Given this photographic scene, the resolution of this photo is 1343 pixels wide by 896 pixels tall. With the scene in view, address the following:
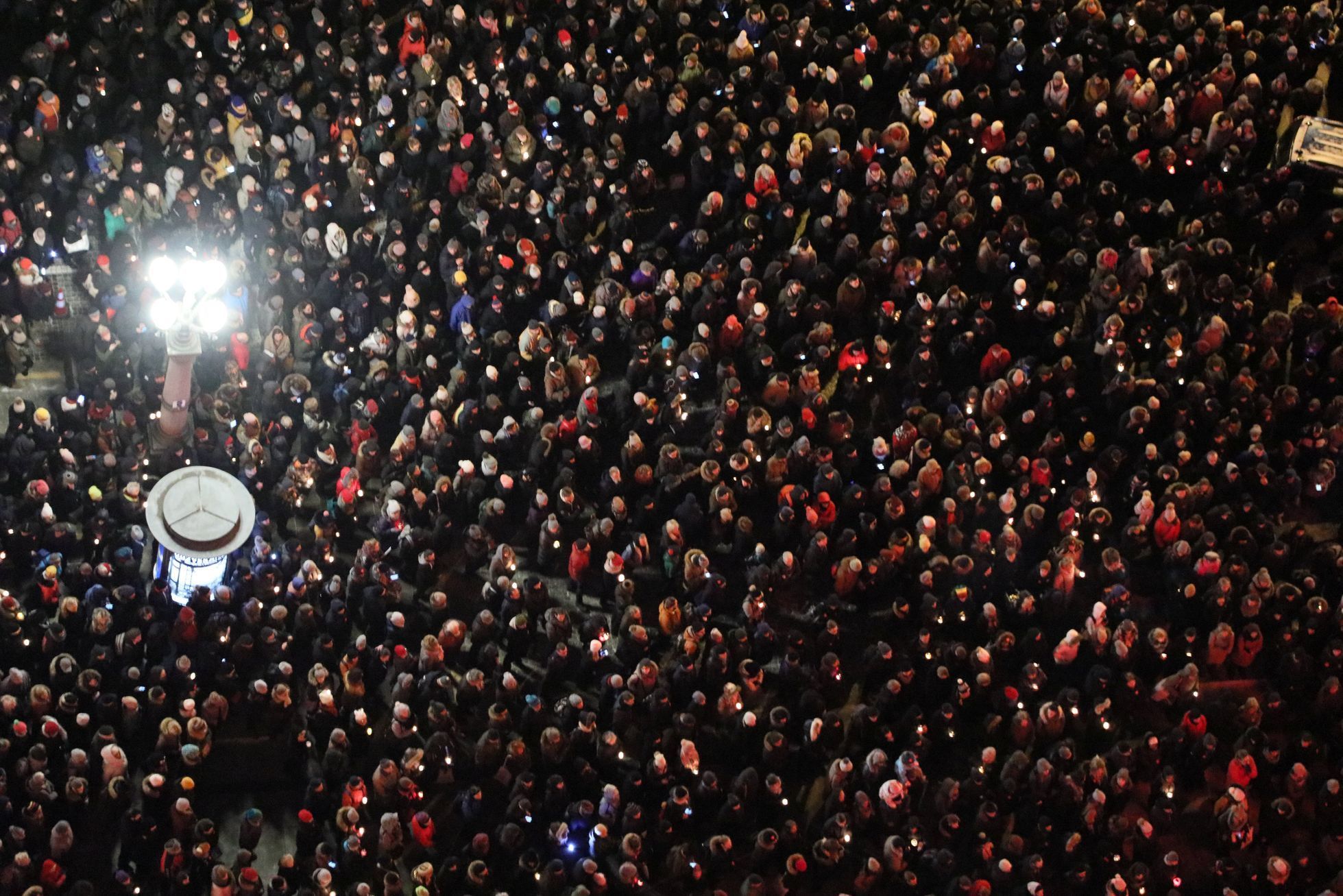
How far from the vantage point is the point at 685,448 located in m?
23.9

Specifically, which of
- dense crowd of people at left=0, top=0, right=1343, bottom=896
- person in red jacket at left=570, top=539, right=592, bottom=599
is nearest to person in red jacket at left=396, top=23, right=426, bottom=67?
dense crowd of people at left=0, top=0, right=1343, bottom=896

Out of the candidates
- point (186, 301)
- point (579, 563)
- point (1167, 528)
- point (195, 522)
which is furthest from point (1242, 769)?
point (186, 301)

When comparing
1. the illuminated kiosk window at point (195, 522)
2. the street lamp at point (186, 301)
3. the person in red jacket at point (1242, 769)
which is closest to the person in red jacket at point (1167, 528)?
the person in red jacket at point (1242, 769)

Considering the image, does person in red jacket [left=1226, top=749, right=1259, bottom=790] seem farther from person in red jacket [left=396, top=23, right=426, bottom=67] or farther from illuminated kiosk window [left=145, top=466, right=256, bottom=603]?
person in red jacket [left=396, top=23, right=426, bottom=67]

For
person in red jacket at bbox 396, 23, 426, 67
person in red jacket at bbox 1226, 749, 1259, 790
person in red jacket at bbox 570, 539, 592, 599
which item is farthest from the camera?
person in red jacket at bbox 396, 23, 426, 67

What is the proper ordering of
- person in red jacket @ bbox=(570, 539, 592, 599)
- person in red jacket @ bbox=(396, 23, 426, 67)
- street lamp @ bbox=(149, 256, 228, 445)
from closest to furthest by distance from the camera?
street lamp @ bbox=(149, 256, 228, 445), person in red jacket @ bbox=(570, 539, 592, 599), person in red jacket @ bbox=(396, 23, 426, 67)

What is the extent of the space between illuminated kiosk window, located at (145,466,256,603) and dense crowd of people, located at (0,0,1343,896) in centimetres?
43

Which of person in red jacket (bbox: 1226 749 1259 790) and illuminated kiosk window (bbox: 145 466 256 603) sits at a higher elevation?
illuminated kiosk window (bbox: 145 466 256 603)

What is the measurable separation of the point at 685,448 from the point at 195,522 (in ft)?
21.4

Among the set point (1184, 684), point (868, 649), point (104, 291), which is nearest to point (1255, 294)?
point (1184, 684)

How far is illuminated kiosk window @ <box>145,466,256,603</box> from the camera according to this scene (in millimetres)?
20531

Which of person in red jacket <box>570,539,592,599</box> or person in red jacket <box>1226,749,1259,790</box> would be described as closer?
person in red jacket <box>1226,749,1259,790</box>

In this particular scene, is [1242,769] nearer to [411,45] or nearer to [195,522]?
[195,522]

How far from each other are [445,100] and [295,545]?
7438mm
